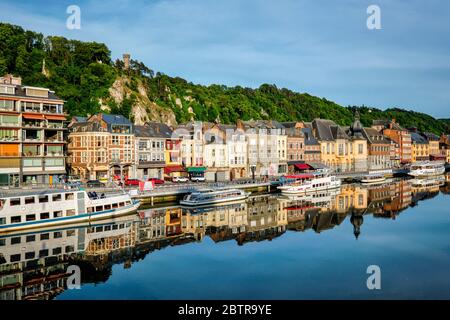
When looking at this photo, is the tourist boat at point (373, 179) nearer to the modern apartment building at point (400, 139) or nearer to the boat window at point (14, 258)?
the modern apartment building at point (400, 139)

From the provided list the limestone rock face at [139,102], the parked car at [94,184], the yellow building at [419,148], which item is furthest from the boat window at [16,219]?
the yellow building at [419,148]

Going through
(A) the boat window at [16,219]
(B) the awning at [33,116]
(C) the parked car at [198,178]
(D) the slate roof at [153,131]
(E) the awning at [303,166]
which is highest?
(B) the awning at [33,116]

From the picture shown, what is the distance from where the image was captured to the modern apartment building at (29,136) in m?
53.6

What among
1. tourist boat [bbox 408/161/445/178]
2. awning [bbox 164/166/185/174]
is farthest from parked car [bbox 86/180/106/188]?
tourist boat [bbox 408/161/445/178]

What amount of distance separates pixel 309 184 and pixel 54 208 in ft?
124

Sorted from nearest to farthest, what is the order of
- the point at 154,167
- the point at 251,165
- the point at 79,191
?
the point at 79,191 → the point at 154,167 → the point at 251,165

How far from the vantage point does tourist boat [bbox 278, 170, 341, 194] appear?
65875mm

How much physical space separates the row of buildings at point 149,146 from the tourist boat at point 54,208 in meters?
14.4

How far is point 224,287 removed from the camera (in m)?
25.3

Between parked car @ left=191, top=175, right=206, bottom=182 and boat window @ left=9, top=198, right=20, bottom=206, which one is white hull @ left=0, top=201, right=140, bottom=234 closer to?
boat window @ left=9, top=198, right=20, bottom=206

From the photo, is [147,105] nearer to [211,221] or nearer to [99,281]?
[211,221]

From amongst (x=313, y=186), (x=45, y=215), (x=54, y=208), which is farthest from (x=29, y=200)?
(x=313, y=186)
